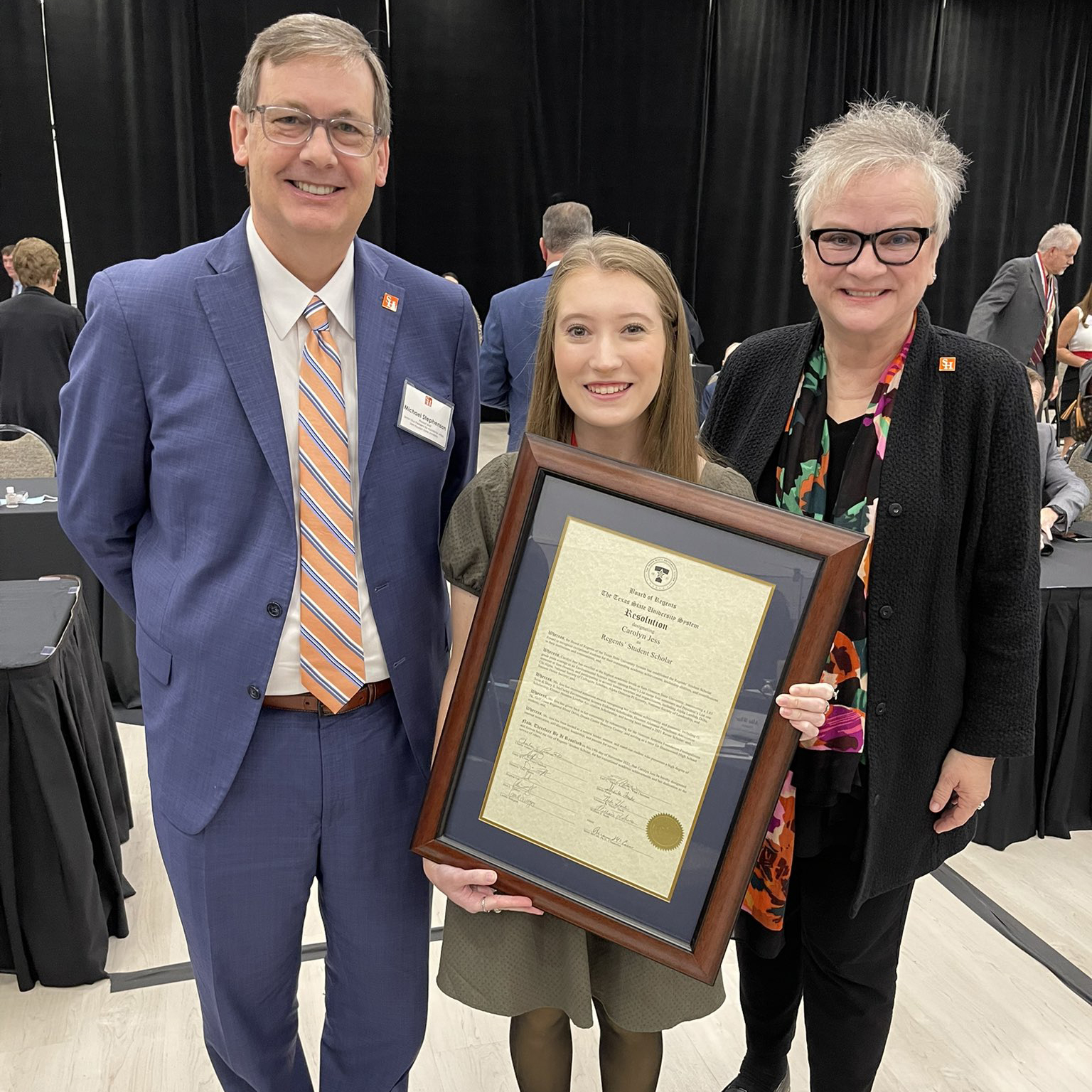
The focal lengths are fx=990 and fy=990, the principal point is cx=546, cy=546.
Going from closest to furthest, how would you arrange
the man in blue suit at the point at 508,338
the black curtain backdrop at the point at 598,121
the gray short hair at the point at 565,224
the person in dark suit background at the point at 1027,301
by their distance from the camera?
1. the man in blue suit at the point at 508,338
2. the gray short hair at the point at 565,224
3. the person in dark suit background at the point at 1027,301
4. the black curtain backdrop at the point at 598,121

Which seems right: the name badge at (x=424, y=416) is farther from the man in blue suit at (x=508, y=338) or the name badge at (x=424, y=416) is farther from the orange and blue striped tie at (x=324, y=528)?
the man in blue suit at (x=508, y=338)

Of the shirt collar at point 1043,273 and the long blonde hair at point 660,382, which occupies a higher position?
the long blonde hair at point 660,382

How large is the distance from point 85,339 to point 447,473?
0.60 meters

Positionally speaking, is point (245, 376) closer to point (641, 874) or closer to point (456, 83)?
point (641, 874)

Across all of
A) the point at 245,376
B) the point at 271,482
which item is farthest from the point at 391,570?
the point at 245,376

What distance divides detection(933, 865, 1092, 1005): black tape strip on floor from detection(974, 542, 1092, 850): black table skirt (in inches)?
11.1

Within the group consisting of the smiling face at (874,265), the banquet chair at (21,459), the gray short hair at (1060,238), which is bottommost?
the banquet chair at (21,459)

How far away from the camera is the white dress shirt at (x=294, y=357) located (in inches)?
57.7

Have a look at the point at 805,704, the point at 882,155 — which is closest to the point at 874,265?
the point at 882,155

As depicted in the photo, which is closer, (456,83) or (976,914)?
(976,914)

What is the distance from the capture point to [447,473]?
5.65 ft

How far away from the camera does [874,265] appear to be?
1396 millimetres

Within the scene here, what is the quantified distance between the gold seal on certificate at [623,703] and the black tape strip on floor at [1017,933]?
5.85ft

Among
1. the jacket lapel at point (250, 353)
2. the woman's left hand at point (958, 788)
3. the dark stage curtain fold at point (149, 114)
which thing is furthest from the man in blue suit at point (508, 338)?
the dark stage curtain fold at point (149, 114)
